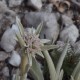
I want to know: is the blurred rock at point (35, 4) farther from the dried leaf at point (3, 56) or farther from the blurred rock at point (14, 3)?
the dried leaf at point (3, 56)

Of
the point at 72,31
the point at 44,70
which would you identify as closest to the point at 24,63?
the point at 44,70

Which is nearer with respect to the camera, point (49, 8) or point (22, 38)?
point (22, 38)

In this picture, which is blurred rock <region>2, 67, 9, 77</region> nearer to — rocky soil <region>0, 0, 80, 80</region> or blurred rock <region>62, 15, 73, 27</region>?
rocky soil <region>0, 0, 80, 80</region>

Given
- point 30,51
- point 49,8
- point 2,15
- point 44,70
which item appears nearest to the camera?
point 30,51

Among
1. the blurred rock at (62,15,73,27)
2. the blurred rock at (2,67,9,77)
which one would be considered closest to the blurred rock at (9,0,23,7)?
the blurred rock at (62,15,73,27)

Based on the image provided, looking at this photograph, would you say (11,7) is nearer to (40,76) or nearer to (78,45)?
(78,45)

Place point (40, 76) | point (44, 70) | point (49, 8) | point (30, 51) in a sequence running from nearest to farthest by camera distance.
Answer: point (30, 51) < point (40, 76) < point (44, 70) < point (49, 8)
